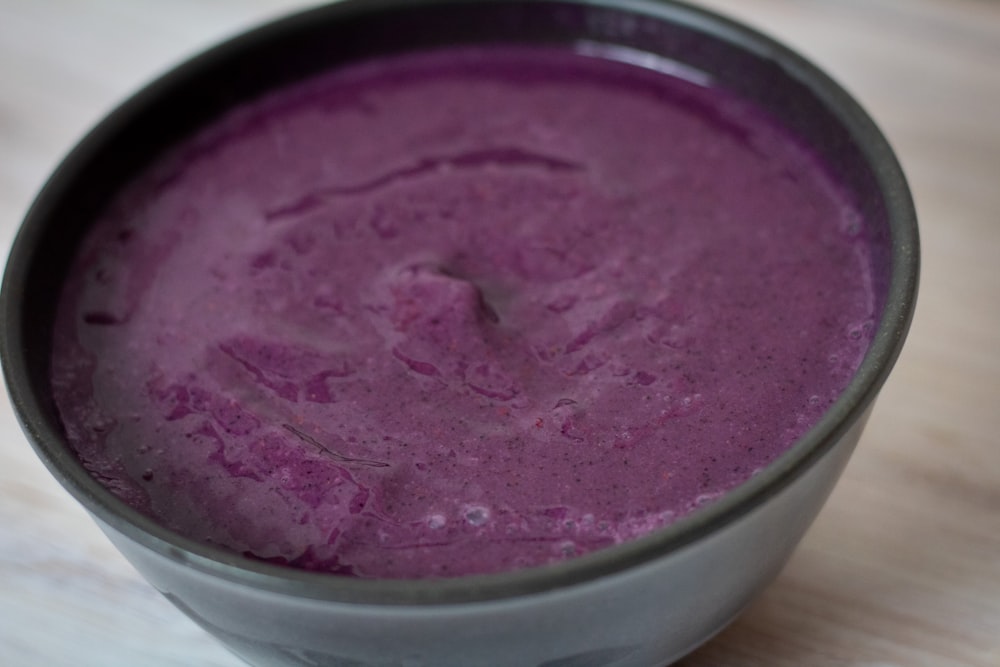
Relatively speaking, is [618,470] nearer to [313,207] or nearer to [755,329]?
[755,329]

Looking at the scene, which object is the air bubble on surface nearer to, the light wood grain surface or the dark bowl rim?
the dark bowl rim

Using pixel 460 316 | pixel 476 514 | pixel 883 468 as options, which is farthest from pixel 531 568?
pixel 883 468

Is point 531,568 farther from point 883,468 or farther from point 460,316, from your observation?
point 883,468

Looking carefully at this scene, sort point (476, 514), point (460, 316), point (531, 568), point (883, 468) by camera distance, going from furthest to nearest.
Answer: point (883, 468)
point (460, 316)
point (476, 514)
point (531, 568)

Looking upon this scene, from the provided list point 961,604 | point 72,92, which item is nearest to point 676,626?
point 961,604

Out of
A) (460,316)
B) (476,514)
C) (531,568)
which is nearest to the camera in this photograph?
(531,568)

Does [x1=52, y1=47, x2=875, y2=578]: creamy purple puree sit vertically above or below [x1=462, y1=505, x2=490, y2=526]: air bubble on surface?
above

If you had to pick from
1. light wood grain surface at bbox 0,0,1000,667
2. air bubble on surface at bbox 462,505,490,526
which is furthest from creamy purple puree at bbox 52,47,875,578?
light wood grain surface at bbox 0,0,1000,667
